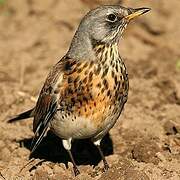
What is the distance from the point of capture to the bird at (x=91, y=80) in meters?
6.85

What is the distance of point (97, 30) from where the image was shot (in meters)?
7.03

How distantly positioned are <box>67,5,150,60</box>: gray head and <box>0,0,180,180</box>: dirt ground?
4.50 feet

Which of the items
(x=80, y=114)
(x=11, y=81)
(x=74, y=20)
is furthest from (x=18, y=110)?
(x=74, y=20)

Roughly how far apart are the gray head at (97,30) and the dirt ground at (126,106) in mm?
1373

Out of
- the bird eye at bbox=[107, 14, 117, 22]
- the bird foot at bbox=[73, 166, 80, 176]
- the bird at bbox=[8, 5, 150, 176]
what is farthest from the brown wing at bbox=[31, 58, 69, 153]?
the bird eye at bbox=[107, 14, 117, 22]

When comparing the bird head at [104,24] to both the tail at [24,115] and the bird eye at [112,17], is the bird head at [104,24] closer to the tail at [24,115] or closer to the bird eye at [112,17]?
the bird eye at [112,17]

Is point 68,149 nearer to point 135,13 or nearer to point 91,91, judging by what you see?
point 91,91

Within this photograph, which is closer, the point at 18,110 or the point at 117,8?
the point at 117,8

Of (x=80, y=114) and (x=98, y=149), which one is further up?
(x=80, y=114)

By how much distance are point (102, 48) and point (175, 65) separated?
3.43 meters

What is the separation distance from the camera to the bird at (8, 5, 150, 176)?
6.85 m

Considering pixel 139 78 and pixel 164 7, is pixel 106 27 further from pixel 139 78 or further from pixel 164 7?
pixel 164 7

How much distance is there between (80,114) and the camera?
691 cm

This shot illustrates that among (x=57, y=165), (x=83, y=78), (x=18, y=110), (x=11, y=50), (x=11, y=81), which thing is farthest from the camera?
(x=11, y=50)
